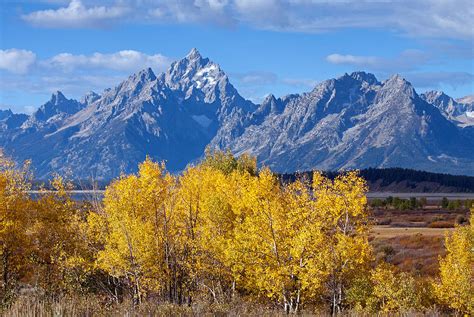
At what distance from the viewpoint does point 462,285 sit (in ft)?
127

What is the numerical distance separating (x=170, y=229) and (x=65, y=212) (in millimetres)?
9846

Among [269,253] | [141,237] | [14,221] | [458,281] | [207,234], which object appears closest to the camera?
[141,237]

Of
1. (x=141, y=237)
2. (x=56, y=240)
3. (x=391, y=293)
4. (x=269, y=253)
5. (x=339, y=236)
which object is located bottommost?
(x=391, y=293)

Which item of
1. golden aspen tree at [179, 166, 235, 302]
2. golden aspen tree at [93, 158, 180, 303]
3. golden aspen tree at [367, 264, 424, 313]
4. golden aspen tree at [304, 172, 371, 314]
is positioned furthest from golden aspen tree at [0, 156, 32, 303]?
golden aspen tree at [367, 264, 424, 313]

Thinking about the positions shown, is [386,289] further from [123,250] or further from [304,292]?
[123,250]

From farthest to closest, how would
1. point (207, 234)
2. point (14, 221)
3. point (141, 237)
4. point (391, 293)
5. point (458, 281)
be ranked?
point (458, 281)
point (14, 221)
point (207, 234)
point (391, 293)
point (141, 237)

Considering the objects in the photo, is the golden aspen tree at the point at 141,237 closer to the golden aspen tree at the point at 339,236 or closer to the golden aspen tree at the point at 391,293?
the golden aspen tree at the point at 339,236

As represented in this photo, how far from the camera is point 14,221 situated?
124 feet

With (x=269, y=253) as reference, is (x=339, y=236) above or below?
above

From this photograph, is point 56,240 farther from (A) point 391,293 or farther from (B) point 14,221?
(A) point 391,293

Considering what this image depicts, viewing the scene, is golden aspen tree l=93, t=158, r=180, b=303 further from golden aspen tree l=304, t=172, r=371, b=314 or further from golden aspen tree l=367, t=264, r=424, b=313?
golden aspen tree l=367, t=264, r=424, b=313

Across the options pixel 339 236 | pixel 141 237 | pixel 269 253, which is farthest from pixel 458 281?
pixel 141 237

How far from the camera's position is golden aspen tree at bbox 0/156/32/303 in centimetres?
3753

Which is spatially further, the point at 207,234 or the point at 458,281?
the point at 458,281
